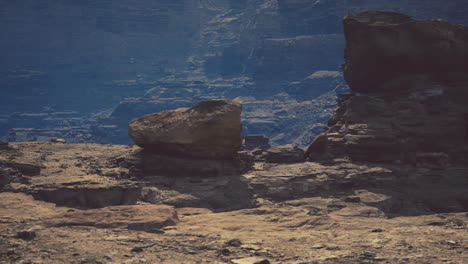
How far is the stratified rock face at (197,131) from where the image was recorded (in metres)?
16.9

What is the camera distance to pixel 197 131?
16.8 m

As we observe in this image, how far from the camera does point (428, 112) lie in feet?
61.6

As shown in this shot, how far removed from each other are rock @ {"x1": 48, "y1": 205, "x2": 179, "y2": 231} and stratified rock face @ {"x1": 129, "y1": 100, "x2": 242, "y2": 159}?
5.74 meters

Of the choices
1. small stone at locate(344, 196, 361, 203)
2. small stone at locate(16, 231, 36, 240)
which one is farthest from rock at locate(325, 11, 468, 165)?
small stone at locate(16, 231, 36, 240)

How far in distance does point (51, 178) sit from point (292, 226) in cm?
894

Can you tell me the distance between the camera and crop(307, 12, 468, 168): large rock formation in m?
17.9

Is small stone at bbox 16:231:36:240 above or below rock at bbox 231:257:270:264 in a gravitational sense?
above

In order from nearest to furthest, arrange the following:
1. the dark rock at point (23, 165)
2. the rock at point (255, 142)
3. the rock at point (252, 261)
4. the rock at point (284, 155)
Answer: the rock at point (252, 261)
the dark rock at point (23, 165)
the rock at point (284, 155)
the rock at point (255, 142)

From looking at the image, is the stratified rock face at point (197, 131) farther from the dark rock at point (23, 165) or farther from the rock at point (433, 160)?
the rock at point (433, 160)

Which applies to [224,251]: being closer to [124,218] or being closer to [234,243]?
[234,243]

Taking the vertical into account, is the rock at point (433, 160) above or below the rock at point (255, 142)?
above

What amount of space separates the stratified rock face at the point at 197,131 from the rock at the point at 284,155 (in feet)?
8.86

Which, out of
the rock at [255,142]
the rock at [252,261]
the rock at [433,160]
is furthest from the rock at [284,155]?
the rock at [255,142]

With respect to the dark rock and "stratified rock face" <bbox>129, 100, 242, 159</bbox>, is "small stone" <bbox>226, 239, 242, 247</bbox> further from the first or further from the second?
the dark rock
